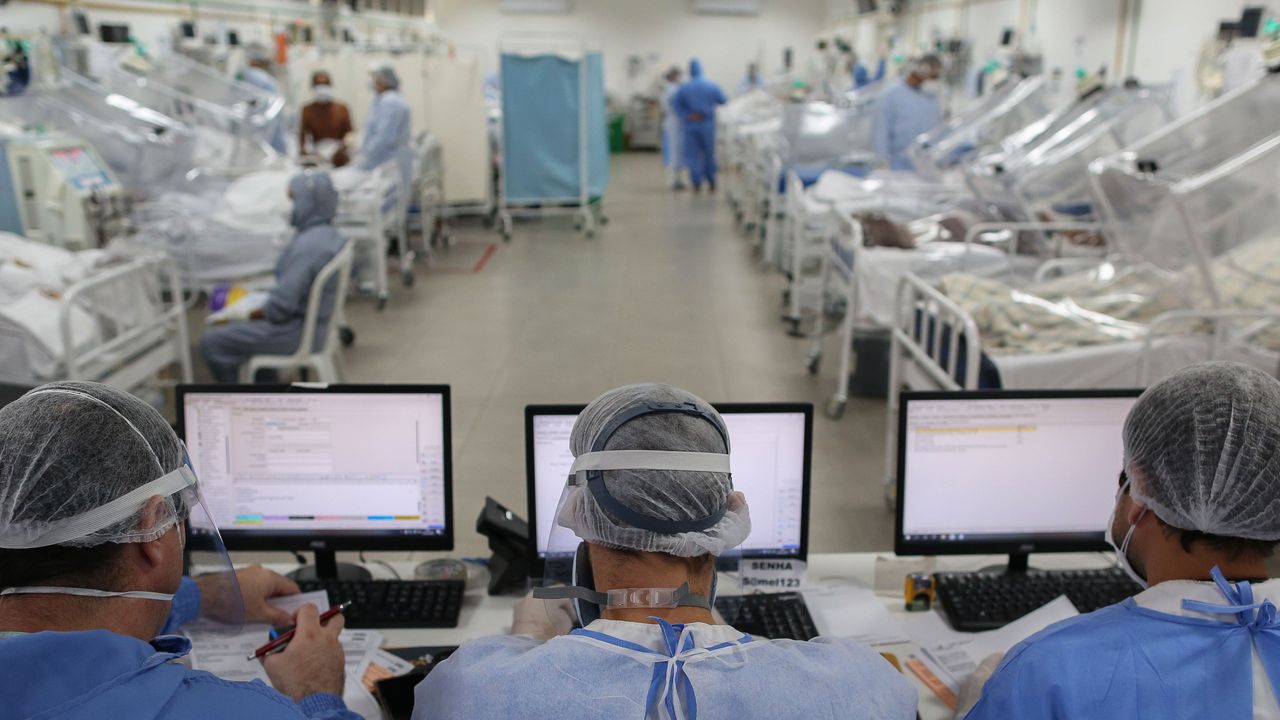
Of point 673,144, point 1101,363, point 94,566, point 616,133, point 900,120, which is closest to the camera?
point 94,566

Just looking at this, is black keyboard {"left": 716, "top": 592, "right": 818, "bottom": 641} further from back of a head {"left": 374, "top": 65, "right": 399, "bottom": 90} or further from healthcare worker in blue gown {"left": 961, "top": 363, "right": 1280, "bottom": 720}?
back of a head {"left": 374, "top": 65, "right": 399, "bottom": 90}

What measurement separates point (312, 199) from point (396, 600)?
3204mm

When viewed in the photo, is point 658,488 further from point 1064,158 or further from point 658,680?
point 1064,158

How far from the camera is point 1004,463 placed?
1933 millimetres

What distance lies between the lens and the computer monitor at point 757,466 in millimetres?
1863

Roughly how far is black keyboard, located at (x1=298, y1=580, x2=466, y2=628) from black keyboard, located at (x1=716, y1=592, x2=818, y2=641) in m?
0.53

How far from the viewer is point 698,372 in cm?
563

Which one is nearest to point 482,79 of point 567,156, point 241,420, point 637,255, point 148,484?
point 567,156

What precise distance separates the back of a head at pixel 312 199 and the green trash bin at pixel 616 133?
13.1m

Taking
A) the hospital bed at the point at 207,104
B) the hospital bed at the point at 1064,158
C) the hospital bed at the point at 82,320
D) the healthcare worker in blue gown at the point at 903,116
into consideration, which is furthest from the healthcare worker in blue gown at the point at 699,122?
the hospital bed at the point at 82,320

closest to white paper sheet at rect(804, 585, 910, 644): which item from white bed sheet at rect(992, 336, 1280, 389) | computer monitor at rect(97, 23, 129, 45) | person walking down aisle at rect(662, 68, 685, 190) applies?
white bed sheet at rect(992, 336, 1280, 389)

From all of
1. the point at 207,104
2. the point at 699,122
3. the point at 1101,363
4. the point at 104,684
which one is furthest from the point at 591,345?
the point at 699,122

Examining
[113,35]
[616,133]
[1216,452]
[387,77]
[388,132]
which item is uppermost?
[113,35]

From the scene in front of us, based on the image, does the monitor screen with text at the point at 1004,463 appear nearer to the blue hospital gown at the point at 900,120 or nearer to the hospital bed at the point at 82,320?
the hospital bed at the point at 82,320
